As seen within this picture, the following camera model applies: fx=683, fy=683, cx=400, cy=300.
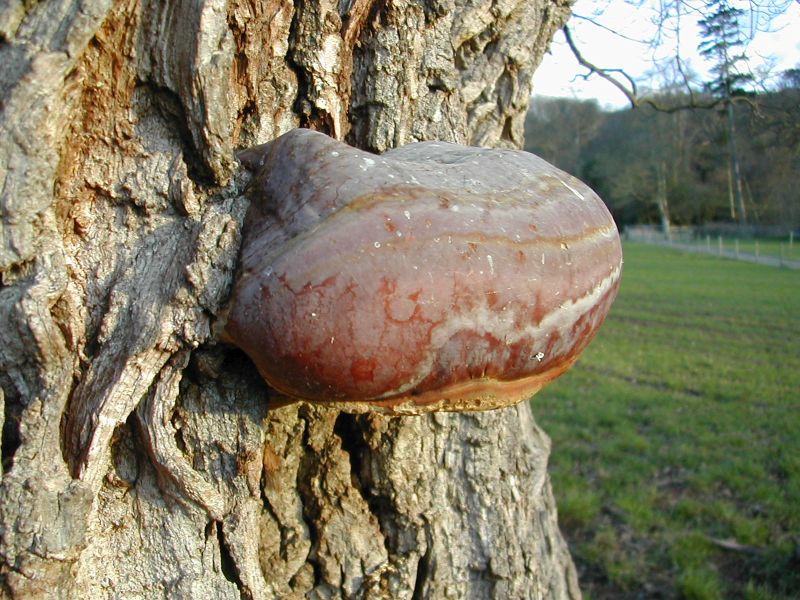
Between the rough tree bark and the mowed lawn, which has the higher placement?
the rough tree bark

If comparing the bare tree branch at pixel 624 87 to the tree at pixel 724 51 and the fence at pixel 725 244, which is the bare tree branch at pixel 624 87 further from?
the fence at pixel 725 244

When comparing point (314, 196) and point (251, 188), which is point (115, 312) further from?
point (314, 196)

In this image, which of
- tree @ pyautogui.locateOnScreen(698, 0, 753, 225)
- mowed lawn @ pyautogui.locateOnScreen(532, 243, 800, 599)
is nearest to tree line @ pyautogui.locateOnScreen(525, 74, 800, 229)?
tree @ pyautogui.locateOnScreen(698, 0, 753, 225)

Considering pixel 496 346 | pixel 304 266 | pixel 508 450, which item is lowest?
pixel 508 450

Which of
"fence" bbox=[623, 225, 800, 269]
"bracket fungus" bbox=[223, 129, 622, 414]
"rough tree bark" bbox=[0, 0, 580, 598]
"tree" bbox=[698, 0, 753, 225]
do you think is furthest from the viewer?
"fence" bbox=[623, 225, 800, 269]

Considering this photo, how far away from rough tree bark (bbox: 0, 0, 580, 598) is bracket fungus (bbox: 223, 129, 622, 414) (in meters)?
0.18

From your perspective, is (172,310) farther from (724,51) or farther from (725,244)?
(725,244)

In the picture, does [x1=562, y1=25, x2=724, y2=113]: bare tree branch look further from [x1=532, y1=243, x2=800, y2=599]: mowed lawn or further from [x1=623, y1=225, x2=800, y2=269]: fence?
[x1=623, y1=225, x2=800, y2=269]: fence

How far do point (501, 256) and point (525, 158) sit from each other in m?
0.34

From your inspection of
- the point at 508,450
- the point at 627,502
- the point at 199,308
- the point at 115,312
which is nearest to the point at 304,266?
the point at 199,308

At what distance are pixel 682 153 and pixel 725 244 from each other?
16.1ft

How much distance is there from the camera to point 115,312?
1.33 metres

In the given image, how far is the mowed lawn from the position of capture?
364 cm

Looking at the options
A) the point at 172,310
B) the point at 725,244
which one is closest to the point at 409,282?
the point at 172,310
